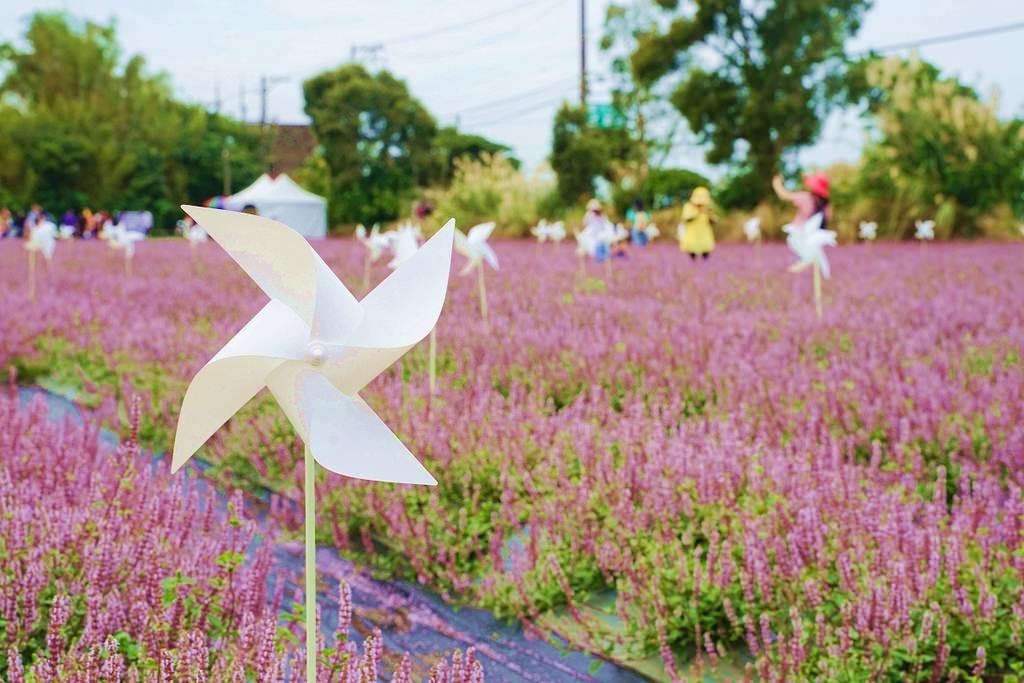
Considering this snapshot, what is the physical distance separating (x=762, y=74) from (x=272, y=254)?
26.2m

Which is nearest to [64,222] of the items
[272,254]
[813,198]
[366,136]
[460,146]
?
[366,136]

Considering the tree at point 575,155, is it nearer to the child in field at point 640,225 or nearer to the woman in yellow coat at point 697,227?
the child in field at point 640,225

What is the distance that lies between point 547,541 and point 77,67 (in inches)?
2082

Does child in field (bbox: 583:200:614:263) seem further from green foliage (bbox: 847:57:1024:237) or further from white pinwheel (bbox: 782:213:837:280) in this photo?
green foliage (bbox: 847:57:1024:237)

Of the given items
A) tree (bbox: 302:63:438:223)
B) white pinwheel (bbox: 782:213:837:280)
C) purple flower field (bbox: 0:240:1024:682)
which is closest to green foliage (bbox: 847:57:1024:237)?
white pinwheel (bbox: 782:213:837:280)

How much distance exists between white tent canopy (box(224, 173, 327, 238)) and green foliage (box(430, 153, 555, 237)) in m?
8.83

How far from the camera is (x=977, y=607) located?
7.66ft

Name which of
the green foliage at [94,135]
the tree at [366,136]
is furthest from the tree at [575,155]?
the green foliage at [94,135]

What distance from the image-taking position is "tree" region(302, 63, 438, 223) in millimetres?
36875

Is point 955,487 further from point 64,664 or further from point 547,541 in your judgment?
point 64,664

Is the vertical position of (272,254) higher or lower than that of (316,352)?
higher

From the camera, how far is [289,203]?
36219mm

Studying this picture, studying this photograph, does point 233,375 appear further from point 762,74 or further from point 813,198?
point 762,74

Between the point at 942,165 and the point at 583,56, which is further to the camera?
the point at 583,56
